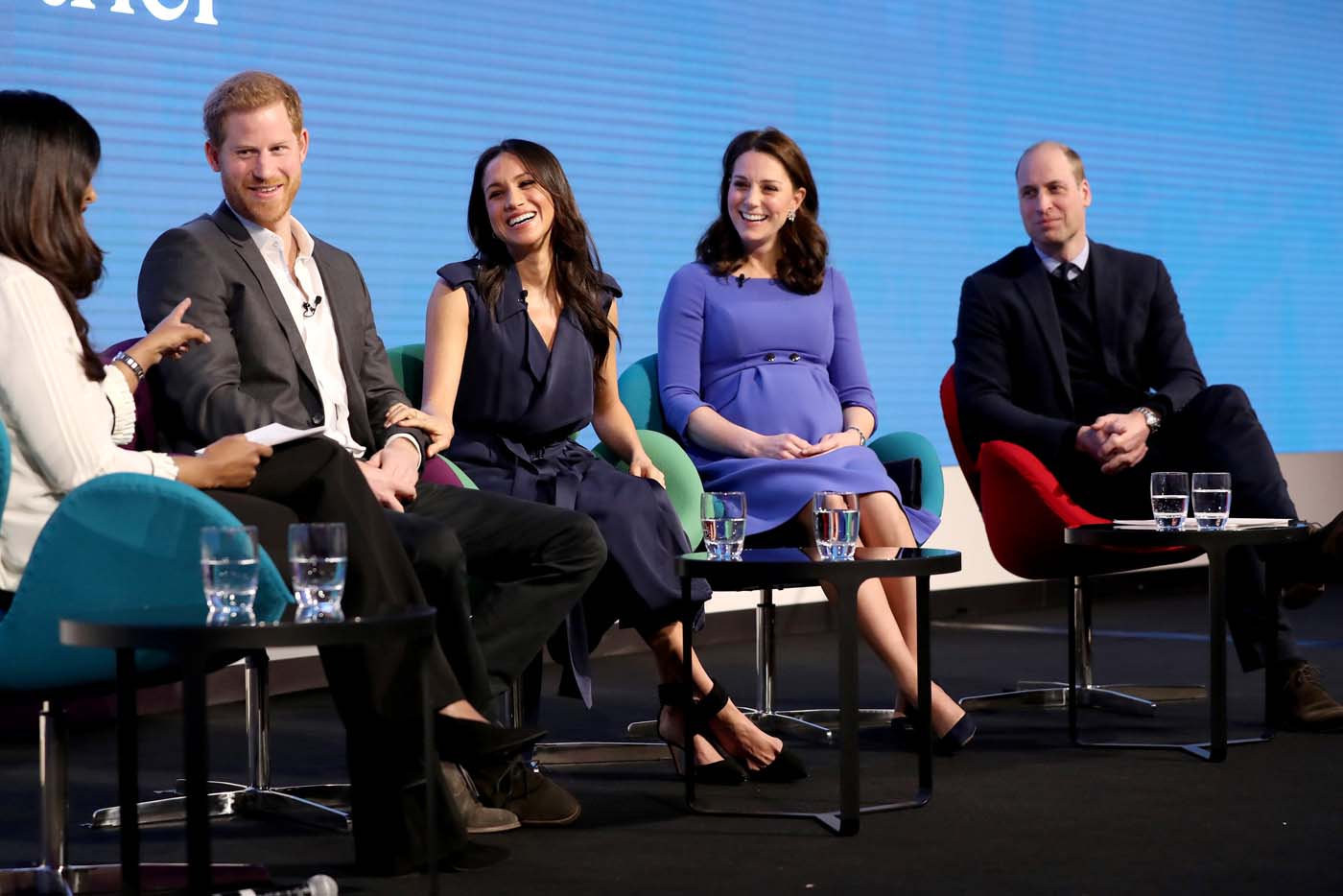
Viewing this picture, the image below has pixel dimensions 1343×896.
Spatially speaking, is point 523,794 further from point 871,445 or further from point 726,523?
point 871,445

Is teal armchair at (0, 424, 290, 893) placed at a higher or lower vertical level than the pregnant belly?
lower

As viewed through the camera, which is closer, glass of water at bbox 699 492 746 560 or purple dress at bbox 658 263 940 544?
glass of water at bbox 699 492 746 560

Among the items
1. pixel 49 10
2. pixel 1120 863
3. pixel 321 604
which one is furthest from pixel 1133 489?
pixel 49 10

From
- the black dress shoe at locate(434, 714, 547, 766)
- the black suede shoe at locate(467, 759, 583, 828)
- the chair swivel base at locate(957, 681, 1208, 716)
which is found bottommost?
the chair swivel base at locate(957, 681, 1208, 716)

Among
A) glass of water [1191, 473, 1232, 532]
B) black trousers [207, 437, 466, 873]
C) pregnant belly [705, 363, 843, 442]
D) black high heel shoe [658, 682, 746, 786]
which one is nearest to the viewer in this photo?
black trousers [207, 437, 466, 873]

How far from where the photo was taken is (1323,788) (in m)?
3.10

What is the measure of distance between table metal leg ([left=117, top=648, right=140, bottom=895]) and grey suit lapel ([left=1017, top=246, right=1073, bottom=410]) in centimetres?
273

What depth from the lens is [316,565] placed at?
2.05 m

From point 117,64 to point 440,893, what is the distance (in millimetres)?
2656

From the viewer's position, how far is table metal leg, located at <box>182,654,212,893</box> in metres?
1.87

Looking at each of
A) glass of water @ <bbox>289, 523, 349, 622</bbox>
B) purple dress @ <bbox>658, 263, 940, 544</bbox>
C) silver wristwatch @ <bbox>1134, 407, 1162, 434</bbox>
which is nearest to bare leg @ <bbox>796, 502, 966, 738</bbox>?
purple dress @ <bbox>658, 263, 940, 544</bbox>

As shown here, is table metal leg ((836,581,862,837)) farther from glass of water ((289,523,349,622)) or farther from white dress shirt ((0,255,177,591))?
white dress shirt ((0,255,177,591))

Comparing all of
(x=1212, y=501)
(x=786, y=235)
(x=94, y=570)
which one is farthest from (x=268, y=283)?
(x=1212, y=501)

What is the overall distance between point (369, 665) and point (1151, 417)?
91.9 inches
